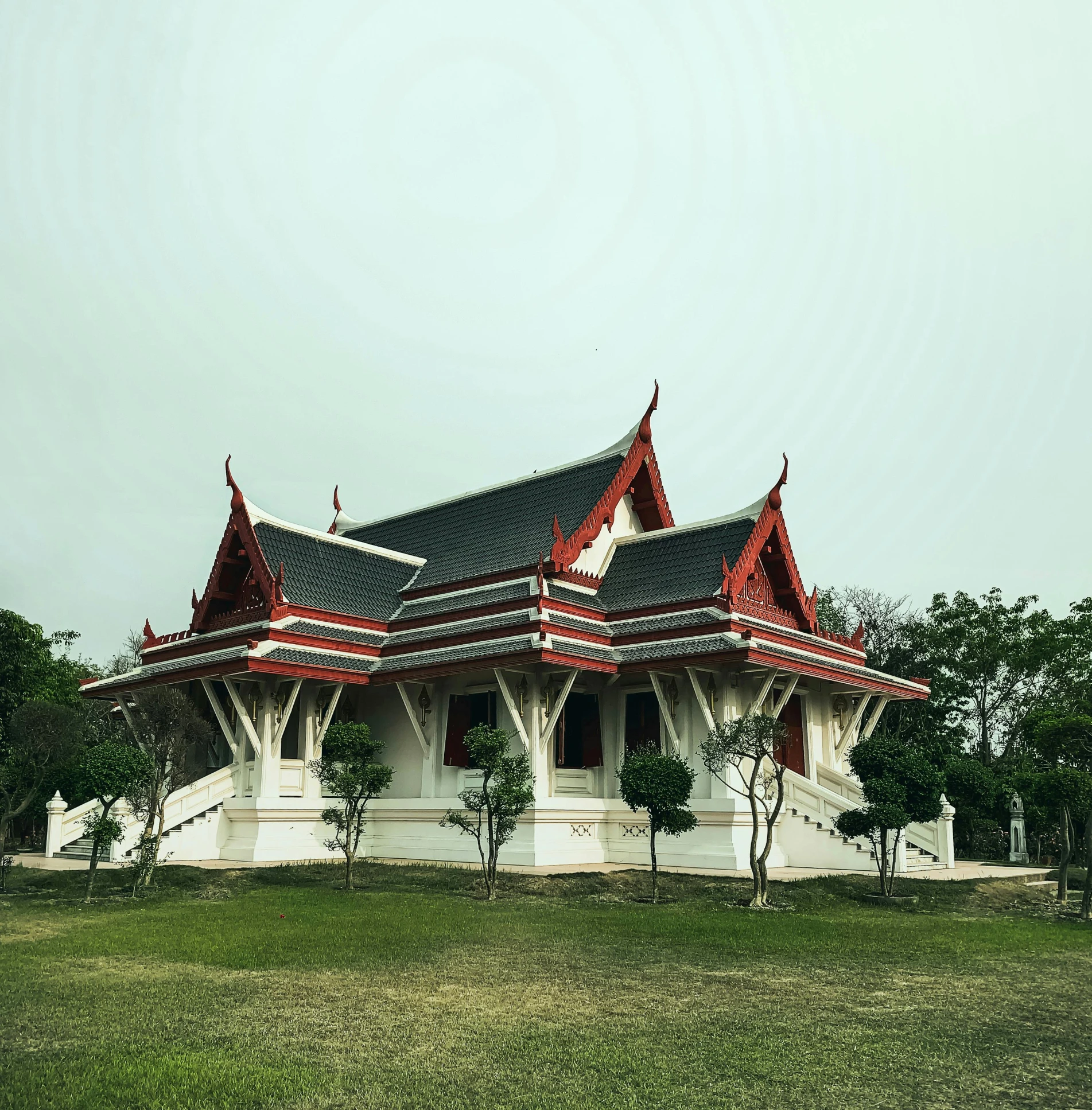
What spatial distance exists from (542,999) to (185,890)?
28.4 ft

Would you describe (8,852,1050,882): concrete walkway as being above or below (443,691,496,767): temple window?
below

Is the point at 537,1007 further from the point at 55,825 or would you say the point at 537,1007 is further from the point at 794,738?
the point at 55,825

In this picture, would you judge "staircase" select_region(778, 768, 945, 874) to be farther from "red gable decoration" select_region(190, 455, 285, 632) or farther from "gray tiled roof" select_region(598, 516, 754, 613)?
"red gable decoration" select_region(190, 455, 285, 632)

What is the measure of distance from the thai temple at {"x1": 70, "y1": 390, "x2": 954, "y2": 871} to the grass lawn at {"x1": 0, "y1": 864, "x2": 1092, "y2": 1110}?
537 cm

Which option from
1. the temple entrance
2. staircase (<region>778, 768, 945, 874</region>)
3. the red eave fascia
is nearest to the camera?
the red eave fascia

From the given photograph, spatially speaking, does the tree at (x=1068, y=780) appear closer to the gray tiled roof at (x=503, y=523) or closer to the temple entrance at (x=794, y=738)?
the temple entrance at (x=794, y=738)

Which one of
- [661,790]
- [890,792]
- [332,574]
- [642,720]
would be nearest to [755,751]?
[661,790]

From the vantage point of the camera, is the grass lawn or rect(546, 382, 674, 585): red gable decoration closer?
the grass lawn

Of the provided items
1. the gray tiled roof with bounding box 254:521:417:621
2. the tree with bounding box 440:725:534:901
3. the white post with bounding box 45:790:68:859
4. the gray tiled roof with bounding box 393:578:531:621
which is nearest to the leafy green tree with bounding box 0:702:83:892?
the white post with bounding box 45:790:68:859

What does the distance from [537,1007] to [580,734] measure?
12.2 m

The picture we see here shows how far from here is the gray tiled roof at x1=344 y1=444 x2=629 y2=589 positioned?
2069 centimetres

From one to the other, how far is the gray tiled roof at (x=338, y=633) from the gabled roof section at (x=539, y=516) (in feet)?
5.72

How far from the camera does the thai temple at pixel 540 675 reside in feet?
56.6

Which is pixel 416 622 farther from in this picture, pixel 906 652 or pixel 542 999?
pixel 906 652
